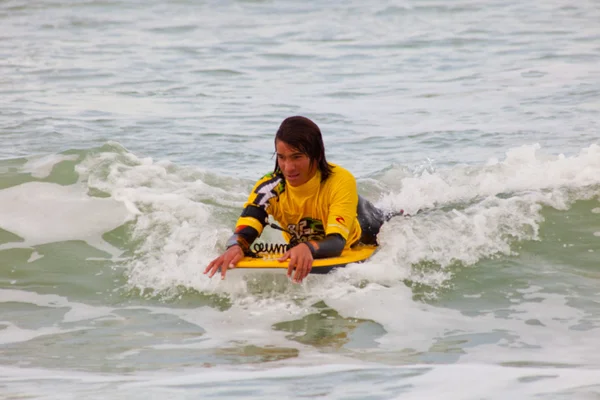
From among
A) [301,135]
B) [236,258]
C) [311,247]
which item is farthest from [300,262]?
[301,135]

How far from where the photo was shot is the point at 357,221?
641 cm

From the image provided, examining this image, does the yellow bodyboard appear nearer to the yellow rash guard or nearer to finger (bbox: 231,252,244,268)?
finger (bbox: 231,252,244,268)

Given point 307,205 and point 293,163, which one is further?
point 307,205

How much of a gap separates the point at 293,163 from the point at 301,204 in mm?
417

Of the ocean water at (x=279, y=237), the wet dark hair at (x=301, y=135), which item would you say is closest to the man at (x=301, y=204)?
the wet dark hair at (x=301, y=135)

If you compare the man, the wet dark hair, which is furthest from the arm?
the wet dark hair

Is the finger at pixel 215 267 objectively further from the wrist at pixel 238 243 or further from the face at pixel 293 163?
the face at pixel 293 163

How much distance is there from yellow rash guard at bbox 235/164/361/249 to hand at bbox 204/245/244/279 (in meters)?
0.29

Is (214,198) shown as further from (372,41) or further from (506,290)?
(372,41)

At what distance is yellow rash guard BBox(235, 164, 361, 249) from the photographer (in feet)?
19.3

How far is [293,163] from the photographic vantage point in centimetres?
566

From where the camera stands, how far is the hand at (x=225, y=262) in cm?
567

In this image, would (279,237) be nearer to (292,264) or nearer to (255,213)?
(255,213)

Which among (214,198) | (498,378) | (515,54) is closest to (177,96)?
(214,198)
